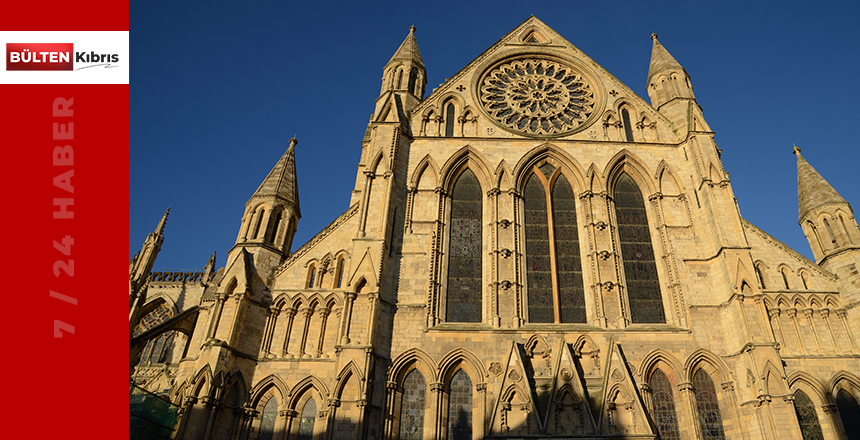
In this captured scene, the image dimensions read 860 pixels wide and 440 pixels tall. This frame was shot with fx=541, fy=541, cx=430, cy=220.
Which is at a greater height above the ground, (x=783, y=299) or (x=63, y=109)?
(x=783, y=299)

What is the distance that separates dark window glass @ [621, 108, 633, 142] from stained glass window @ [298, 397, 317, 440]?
1496 centimetres

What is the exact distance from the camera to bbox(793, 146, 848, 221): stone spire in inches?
731

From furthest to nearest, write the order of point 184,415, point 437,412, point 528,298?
1. point 528,298
2. point 437,412
3. point 184,415

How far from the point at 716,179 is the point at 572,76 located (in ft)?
25.5

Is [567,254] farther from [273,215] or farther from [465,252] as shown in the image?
[273,215]

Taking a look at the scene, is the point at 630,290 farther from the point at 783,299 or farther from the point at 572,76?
the point at 572,76

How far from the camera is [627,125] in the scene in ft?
71.0

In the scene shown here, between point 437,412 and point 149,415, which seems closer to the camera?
point 149,415

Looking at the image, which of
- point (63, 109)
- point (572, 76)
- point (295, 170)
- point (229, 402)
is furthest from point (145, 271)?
point (572, 76)

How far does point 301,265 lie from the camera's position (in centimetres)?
1709

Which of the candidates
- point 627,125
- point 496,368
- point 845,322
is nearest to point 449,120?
point 627,125

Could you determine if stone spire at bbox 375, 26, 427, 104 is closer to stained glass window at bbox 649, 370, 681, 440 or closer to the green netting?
the green netting

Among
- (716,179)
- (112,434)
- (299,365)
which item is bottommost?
(112,434)

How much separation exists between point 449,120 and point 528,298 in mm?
8226
